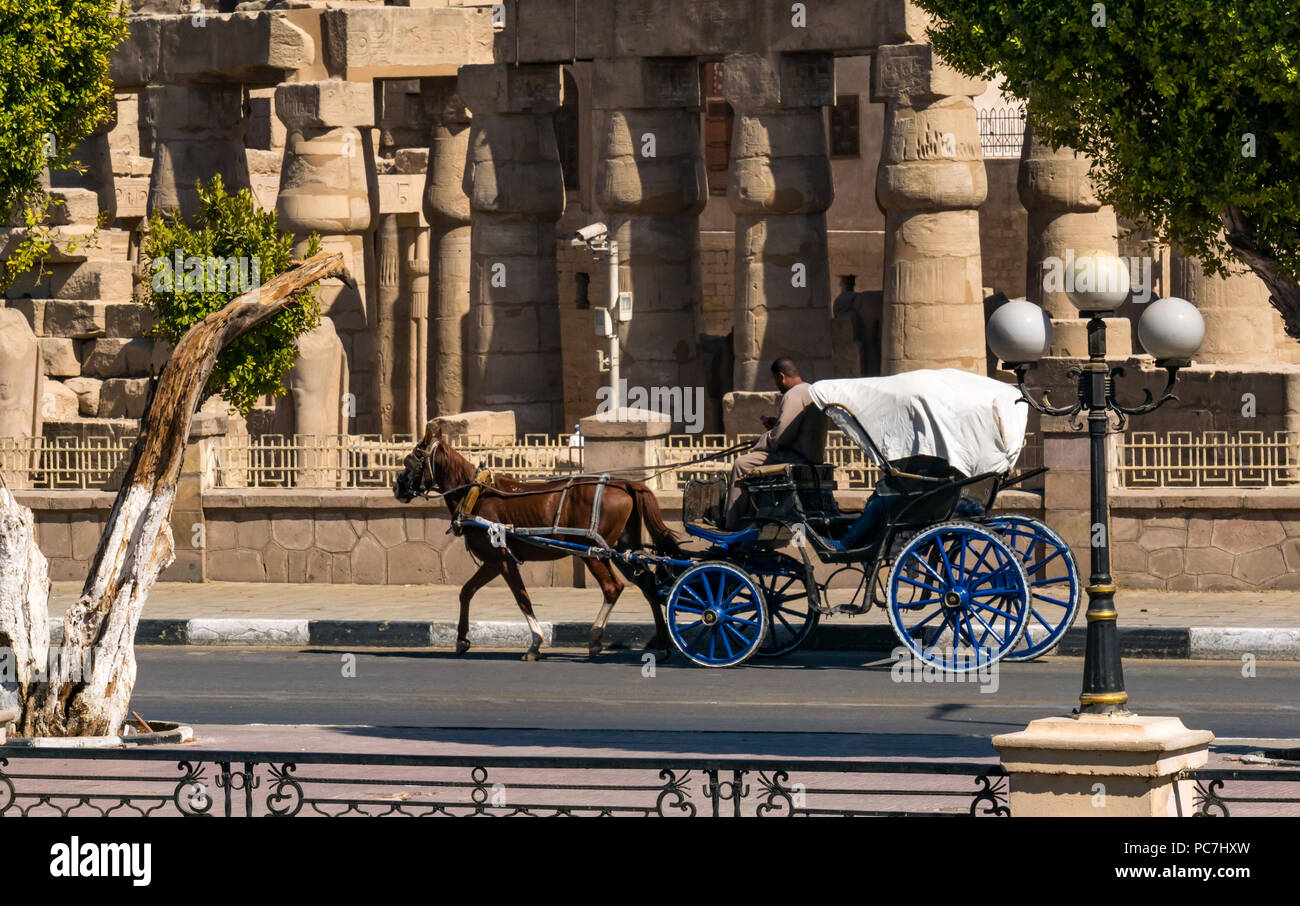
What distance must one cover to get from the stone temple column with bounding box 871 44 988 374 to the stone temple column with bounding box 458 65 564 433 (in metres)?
5.30

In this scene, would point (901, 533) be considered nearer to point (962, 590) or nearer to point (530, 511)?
point (962, 590)

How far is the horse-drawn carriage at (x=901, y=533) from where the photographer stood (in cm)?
1656

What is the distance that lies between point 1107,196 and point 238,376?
14.4 meters

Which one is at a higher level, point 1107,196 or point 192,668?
point 1107,196

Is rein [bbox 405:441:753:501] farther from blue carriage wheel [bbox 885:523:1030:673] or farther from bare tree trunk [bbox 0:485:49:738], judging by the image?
bare tree trunk [bbox 0:485:49:738]

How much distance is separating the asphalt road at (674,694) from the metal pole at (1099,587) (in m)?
2.19

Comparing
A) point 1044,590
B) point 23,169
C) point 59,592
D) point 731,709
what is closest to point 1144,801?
point 731,709

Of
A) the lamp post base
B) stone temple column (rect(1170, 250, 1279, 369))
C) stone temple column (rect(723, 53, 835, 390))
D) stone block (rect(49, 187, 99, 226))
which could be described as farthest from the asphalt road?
stone block (rect(49, 187, 99, 226))

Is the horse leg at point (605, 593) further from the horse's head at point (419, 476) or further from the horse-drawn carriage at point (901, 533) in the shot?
the horse's head at point (419, 476)

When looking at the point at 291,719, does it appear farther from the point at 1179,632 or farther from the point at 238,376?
the point at 238,376

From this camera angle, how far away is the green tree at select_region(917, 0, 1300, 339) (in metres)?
14.3

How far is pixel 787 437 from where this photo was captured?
1709cm

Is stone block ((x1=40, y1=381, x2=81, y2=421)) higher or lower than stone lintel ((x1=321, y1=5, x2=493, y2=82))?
lower
